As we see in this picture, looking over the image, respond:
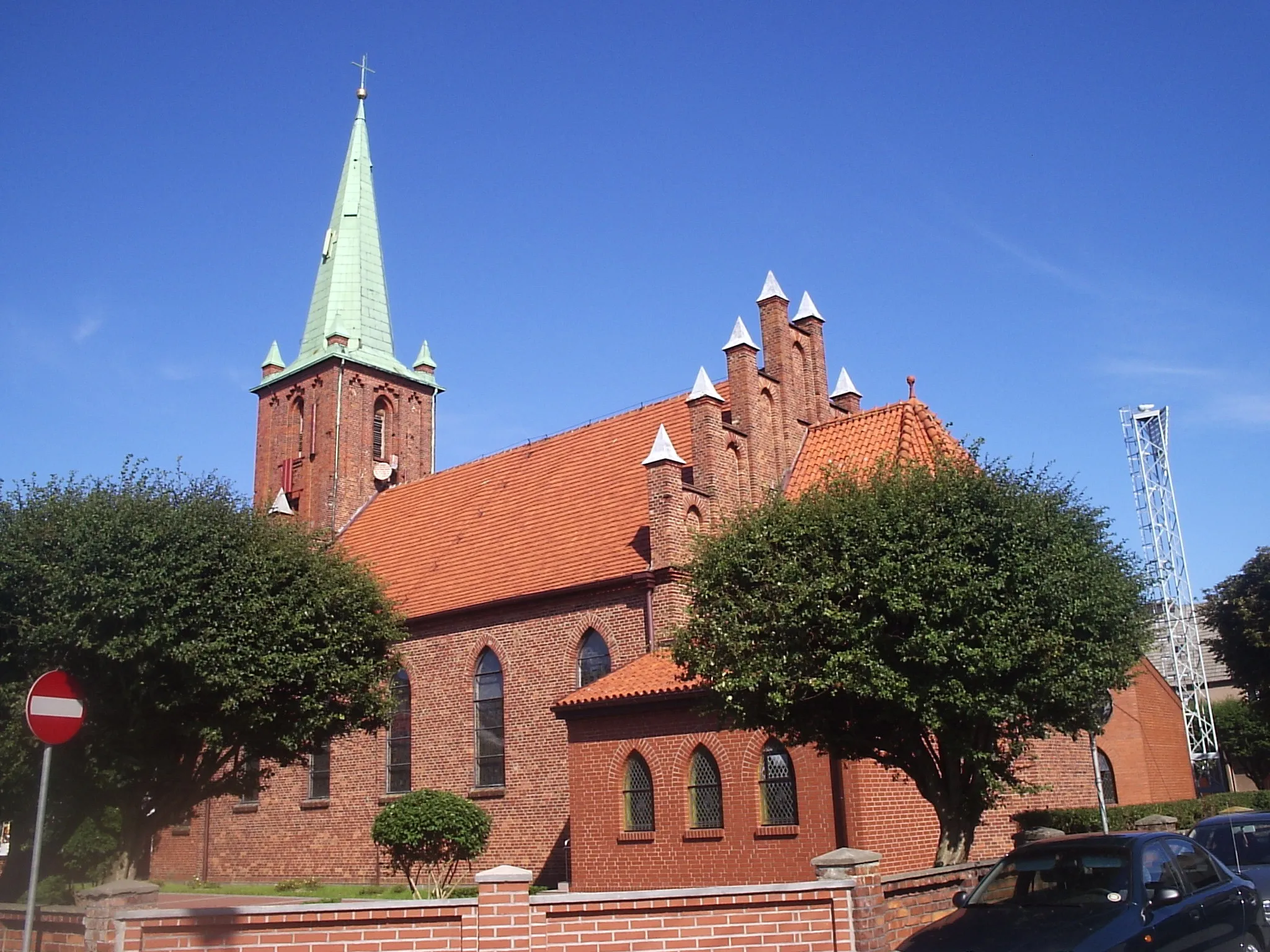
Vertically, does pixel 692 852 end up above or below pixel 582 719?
below

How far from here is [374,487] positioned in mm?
38438

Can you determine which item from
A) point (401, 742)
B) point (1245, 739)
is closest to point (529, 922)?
point (401, 742)

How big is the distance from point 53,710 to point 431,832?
13.5 m

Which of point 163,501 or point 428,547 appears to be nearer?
point 163,501

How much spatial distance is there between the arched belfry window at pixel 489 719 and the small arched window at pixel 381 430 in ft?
45.5

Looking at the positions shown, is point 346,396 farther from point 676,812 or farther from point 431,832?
point 676,812

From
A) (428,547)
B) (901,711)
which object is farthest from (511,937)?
(428,547)

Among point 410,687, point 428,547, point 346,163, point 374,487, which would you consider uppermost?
point 346,163

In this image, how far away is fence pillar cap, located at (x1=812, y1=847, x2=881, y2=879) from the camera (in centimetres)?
1132

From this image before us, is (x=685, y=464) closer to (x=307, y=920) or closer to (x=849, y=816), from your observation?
(x=849, y=816)

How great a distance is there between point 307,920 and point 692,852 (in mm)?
11631

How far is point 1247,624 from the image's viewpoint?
30.9 metres

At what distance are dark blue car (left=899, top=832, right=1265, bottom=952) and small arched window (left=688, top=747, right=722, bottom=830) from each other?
10.4m

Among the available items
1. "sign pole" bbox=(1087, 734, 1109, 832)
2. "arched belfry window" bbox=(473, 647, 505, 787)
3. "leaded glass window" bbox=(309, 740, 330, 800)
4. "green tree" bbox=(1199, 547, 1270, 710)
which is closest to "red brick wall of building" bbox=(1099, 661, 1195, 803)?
"sign pole" bbox=(1087, 734, 1109, 832)
